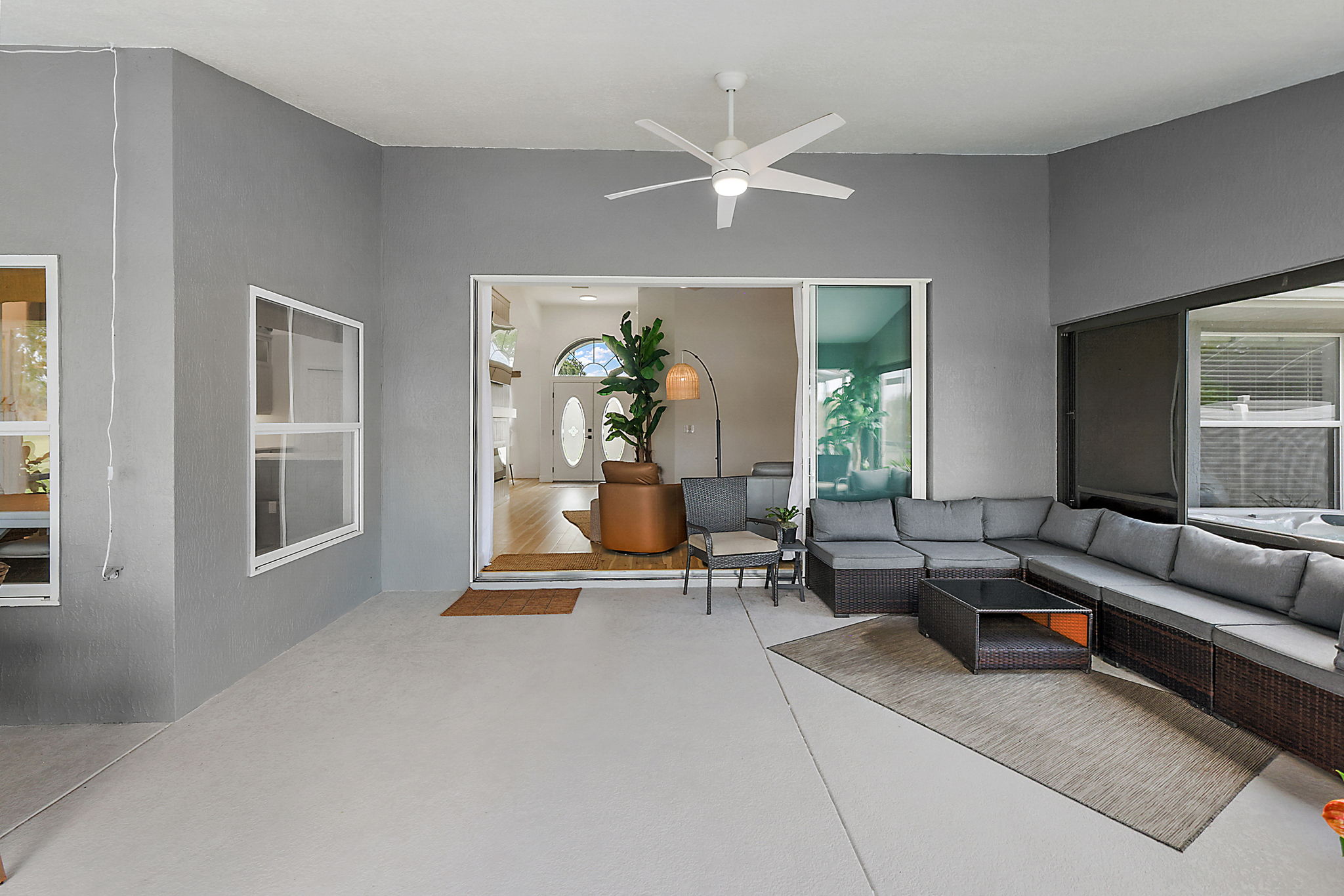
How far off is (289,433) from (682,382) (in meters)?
4.32

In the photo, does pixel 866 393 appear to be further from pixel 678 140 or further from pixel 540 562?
pixel 540 562

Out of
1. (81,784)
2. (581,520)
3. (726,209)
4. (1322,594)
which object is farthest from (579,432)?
(1322,594)

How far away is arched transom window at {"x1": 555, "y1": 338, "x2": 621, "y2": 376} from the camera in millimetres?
12586

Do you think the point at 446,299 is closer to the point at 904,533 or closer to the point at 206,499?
the point at 206,499

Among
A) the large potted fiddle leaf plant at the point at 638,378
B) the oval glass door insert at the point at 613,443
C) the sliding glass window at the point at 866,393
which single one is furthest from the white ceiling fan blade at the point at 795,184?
the oval glass door insert at the point at 613,443

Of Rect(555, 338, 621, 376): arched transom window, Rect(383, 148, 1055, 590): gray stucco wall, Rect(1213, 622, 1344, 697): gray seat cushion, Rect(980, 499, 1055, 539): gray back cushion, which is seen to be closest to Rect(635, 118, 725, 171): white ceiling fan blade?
Rect(383, 148, 1055, 590): gray stucco wall

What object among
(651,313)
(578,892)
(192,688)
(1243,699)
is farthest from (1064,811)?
(651,313)

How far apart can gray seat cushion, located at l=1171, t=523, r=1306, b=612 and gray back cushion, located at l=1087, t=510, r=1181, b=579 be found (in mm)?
57

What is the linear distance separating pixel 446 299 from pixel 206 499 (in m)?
2.23

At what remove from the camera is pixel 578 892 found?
5.66 feet

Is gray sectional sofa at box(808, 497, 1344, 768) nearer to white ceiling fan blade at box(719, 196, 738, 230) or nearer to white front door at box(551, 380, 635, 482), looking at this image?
white ceiling fan blade at box(719, 196, 738, 230)

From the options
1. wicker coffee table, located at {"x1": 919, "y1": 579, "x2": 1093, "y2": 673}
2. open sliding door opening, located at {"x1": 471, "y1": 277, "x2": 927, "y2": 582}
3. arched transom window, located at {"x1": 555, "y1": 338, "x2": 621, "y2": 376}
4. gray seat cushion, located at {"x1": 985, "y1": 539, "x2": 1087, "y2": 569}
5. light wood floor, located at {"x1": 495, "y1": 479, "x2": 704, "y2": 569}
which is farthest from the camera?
arched transom window, located at {"x1": 555, "y1": 338, "x2": 621, "y2": 376}

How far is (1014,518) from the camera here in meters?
4.63

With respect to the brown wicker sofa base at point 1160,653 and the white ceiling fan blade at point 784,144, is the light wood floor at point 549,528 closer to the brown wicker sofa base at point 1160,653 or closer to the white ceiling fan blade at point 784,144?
the brown wicker sofa base at point 1160,653
